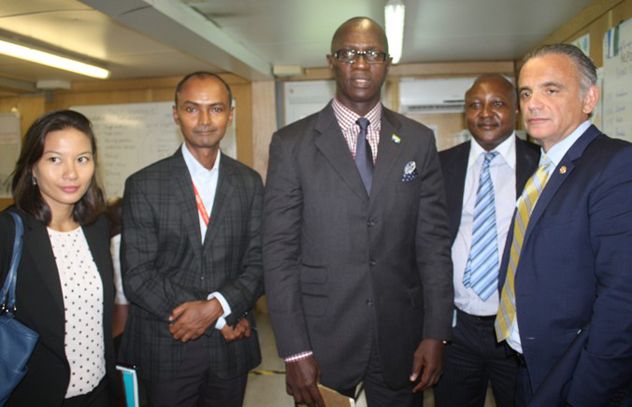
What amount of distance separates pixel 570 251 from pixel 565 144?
1.25 ft

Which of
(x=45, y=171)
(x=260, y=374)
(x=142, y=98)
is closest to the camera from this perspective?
(x=45, y=171)

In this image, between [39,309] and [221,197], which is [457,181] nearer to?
[221,197]

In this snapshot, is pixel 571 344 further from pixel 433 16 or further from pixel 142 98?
pixel 142 98

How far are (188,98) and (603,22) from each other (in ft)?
9.56

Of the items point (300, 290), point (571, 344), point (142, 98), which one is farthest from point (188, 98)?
point (142, 98)

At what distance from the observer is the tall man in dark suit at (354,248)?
1.65 meters

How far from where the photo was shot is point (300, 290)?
5.56 ft

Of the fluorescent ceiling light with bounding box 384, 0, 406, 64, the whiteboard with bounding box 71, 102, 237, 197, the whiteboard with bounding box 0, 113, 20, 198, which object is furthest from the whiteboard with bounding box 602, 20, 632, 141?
the whiteboard with bounding box 0, 113, 20, 198

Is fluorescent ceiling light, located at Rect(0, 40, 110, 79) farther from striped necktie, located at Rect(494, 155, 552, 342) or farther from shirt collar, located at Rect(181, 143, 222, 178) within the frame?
striped necktie, located at Rect(494, 155, 552, 342)

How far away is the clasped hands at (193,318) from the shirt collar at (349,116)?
88cm

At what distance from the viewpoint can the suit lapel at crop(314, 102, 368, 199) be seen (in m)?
1.66

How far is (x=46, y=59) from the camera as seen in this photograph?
427 cm

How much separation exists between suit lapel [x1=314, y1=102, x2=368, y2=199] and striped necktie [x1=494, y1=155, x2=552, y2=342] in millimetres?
567

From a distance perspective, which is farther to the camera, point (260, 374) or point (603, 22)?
point (260, 374)
